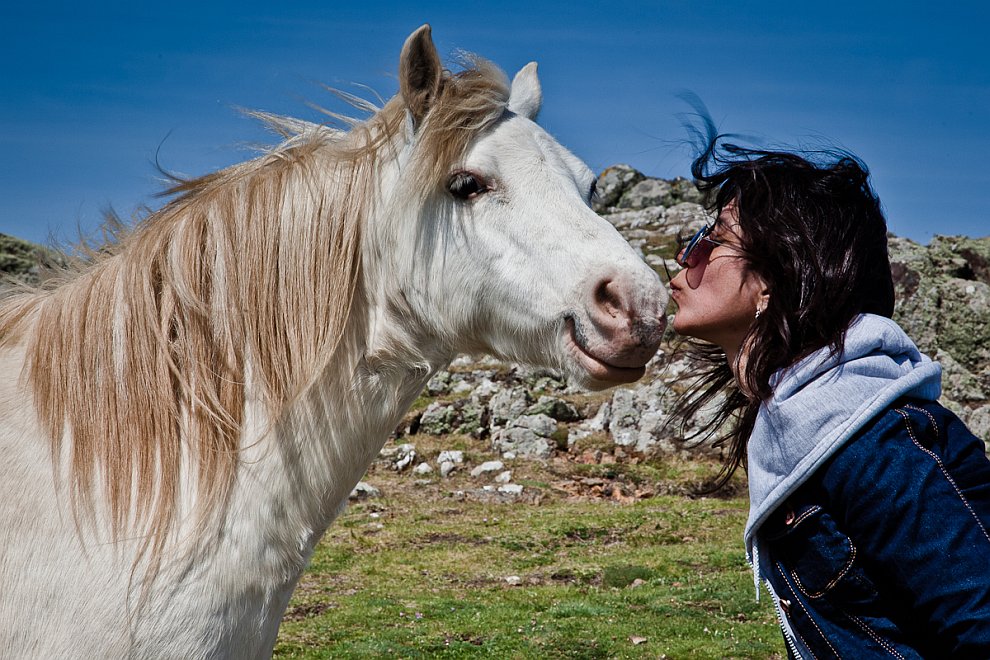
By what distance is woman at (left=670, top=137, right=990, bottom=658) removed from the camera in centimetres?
205

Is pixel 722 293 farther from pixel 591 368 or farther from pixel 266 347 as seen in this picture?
pixel 266 347

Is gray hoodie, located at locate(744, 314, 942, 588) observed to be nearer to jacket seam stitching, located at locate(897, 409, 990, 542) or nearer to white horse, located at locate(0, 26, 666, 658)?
jacket seam stitching, located at locate(897, 409, 990, 542)

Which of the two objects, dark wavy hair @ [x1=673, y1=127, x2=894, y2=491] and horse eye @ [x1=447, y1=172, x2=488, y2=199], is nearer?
dark wavy hair @ [x1=673, y1=127, x2=894, y2=491]

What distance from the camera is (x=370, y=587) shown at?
34.0 ft

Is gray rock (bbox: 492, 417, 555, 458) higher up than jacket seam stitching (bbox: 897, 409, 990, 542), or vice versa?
jacket seam stitching (bbox: 897, 409, 990, 542)

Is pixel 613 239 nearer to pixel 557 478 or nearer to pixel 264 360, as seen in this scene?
pixel 264 360

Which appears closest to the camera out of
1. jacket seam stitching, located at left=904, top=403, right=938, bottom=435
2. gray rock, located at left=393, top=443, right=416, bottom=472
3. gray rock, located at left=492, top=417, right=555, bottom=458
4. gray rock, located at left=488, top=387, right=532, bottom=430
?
jacket seam stitching, located at left=904, top=403, right=938, bottom=435

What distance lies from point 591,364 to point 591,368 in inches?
0.5

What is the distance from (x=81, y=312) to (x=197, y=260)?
0.41 m

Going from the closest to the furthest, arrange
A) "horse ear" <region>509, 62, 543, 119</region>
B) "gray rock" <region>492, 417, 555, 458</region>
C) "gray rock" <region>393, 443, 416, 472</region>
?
"horse ear" <region>509, 62, 543, 119</region>
"gray rock" <region>393, 443, 416, 472</region>
"gray rock" <region>492, 417, 555, 458</region>

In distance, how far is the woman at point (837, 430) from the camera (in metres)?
2.05

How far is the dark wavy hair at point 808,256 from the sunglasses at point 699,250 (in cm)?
14

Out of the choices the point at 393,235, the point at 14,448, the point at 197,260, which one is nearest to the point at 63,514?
the point at 14,448

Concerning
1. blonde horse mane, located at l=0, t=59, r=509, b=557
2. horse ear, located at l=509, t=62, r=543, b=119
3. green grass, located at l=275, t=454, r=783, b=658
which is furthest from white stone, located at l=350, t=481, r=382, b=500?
blonde horse mane, located at l=0, t=59, r=509, b=557
